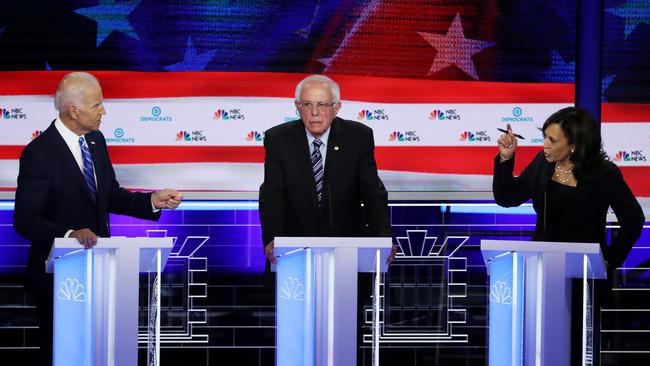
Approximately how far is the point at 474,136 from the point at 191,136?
1675 millimetres

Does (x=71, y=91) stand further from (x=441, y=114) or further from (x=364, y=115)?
(x=441, y=114)

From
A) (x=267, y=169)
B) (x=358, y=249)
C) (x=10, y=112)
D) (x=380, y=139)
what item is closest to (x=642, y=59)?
(x=380, y=139)

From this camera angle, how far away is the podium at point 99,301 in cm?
373

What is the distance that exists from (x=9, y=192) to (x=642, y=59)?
382 cm

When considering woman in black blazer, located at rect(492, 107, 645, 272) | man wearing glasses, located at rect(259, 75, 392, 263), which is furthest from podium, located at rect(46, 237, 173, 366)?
woman in black blazer, located at rect(492, 107, 645, 272)

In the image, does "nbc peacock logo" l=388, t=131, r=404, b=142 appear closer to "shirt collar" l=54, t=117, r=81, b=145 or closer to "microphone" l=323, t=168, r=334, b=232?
"microphone" l=323, t=168, r=334, b=232

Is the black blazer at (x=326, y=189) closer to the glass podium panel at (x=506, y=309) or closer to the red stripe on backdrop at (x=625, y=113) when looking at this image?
the glass podium panel at (x=506, y=309)

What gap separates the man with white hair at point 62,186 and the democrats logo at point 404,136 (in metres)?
2.05

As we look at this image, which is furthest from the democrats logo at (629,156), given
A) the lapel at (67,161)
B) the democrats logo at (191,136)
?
the lapel at (67,161)

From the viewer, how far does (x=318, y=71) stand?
6.30 meters

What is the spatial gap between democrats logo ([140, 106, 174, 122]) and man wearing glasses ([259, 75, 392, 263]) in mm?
1504

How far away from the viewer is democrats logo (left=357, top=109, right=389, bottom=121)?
629 cm

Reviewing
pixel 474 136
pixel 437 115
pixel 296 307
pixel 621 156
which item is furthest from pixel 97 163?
pixel 621 156

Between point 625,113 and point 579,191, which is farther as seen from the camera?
point 625,113
